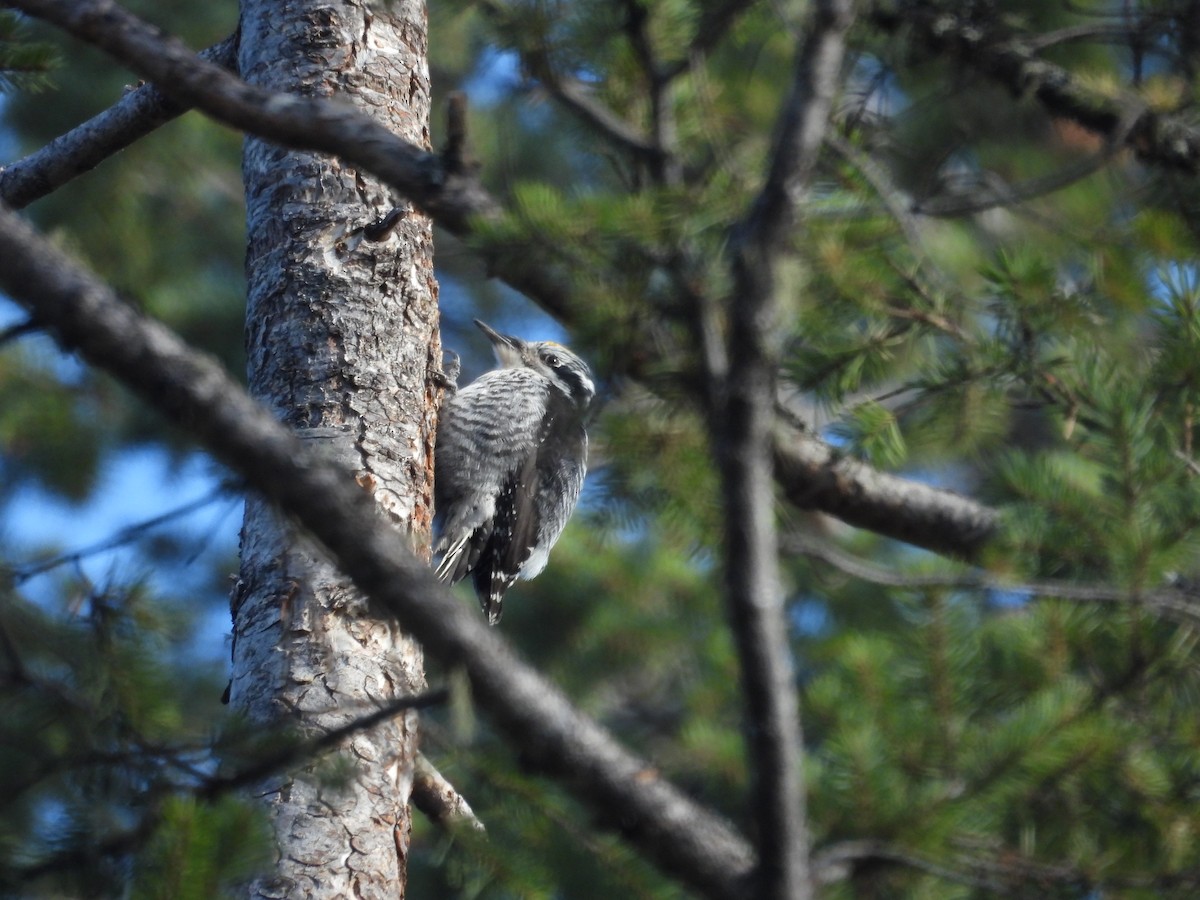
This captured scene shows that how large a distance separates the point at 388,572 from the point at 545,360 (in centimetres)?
376

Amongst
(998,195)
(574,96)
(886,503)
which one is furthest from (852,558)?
(574,96)

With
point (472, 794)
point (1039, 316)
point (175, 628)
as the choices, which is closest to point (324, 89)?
point (175, 628)

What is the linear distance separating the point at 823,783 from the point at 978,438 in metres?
1.23

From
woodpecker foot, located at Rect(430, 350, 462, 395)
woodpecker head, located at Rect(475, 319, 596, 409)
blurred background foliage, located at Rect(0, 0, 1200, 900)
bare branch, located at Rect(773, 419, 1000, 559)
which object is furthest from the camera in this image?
woodpecker head, located at Rect(475, 319, 596, 409)

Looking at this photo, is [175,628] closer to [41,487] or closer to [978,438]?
[978,438]

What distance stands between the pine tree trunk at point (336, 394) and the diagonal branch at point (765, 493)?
1011 mm

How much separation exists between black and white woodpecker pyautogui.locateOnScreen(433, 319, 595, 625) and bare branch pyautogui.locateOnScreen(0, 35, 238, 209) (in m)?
1.36

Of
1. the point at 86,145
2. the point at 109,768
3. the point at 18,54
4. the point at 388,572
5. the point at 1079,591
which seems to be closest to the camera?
the point at 388,572

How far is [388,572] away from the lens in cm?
156

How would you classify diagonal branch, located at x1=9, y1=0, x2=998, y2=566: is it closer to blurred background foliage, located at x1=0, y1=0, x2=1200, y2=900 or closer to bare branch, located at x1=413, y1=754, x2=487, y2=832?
blurred background foliage, located at x1=0, y1=0, x2=1200, y2=900

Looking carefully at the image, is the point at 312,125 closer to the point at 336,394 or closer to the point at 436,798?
the point at 336,394

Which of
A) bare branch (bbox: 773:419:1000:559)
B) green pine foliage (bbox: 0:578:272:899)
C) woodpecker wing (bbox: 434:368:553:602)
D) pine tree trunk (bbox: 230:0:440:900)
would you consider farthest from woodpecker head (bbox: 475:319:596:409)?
green pine foliage (bbox: 0:578:272:899)

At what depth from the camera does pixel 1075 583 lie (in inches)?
126

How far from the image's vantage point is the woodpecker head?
525 centimetres
